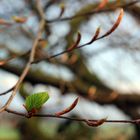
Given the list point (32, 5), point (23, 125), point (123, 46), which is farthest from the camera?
point (23, 125)

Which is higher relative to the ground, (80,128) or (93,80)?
(93,80)

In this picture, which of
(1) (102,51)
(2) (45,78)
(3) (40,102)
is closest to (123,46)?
(1) (102,51)

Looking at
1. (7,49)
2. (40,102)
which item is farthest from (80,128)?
(40,102)

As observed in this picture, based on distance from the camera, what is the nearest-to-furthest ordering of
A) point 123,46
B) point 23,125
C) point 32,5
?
point 32,5
point 123,46
point 23,125

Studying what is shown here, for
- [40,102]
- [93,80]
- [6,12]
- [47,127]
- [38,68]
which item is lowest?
[47,127]

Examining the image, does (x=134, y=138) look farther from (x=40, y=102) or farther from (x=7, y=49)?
(x=40, y=102)

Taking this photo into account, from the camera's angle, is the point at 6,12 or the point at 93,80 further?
the point at 93,80
